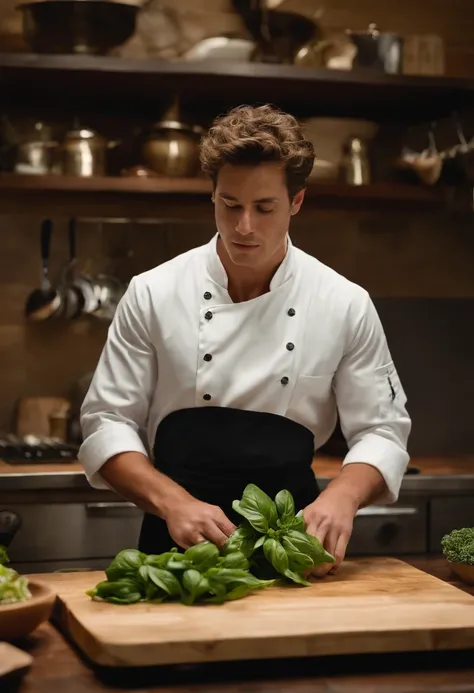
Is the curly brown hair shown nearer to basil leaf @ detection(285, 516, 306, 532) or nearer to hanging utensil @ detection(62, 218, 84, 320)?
basil leaf @ detection(285, 516, 306, 532)

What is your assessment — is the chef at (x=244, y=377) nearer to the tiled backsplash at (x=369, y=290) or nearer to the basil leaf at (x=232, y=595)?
the basil leaf at (x=232, y=595)

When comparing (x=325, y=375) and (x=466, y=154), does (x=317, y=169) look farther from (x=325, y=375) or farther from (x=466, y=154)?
(x=325, y=375)

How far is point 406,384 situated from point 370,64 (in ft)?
3.47

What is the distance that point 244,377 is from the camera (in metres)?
2.19

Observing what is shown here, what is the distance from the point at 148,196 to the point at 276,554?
6.09 ft

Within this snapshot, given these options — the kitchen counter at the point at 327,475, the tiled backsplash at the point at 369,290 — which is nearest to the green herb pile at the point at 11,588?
the kitchen counter at the point at 327,475

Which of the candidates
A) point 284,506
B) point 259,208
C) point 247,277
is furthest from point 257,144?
point 284,506

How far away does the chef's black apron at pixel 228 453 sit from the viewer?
2.16 meters

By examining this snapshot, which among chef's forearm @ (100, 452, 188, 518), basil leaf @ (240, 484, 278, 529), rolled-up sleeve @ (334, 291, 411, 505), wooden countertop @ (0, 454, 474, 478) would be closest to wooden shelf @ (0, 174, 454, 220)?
wooden countertop @ (0, 454, 474, 478)

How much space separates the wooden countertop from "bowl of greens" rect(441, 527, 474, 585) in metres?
1.15

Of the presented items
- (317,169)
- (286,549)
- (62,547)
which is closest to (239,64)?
(317,169)

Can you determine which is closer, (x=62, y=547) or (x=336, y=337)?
(x=336, y=337)

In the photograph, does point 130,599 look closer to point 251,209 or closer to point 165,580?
point 165,580

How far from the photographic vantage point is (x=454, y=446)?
3.83 m
